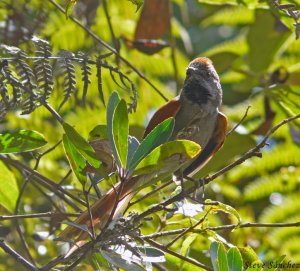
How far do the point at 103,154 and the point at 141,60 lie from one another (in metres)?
2.56

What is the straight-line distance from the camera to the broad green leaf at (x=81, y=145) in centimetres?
226

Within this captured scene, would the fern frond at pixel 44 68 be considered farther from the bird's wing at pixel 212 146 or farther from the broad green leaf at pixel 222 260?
the bird's wing at pixel 212 146

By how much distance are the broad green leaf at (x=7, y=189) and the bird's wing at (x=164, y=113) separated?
0.59 metres

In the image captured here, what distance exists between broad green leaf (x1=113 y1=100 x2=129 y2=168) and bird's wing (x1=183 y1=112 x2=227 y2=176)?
1.31m

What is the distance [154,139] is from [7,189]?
110 centimetres

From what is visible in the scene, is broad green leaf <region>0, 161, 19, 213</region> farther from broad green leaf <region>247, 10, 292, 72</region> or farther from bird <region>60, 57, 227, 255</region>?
broad green leaf <region>247, 10, 292, 72</region>

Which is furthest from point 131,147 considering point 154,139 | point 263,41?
point 263,41

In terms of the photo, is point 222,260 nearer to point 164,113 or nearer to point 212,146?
point 164,113

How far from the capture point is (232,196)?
493 centimetres

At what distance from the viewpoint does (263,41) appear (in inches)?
177

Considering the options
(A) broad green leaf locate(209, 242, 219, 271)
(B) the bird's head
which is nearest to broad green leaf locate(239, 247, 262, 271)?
(A) broad green leaf locate(209, 242, 219, 271)

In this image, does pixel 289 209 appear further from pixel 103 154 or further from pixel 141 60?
pixel 103 154

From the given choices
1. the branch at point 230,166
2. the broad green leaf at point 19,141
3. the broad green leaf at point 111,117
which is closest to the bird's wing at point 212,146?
the branch at point 230,166

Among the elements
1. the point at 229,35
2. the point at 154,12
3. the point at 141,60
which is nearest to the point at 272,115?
the point at 154,12
